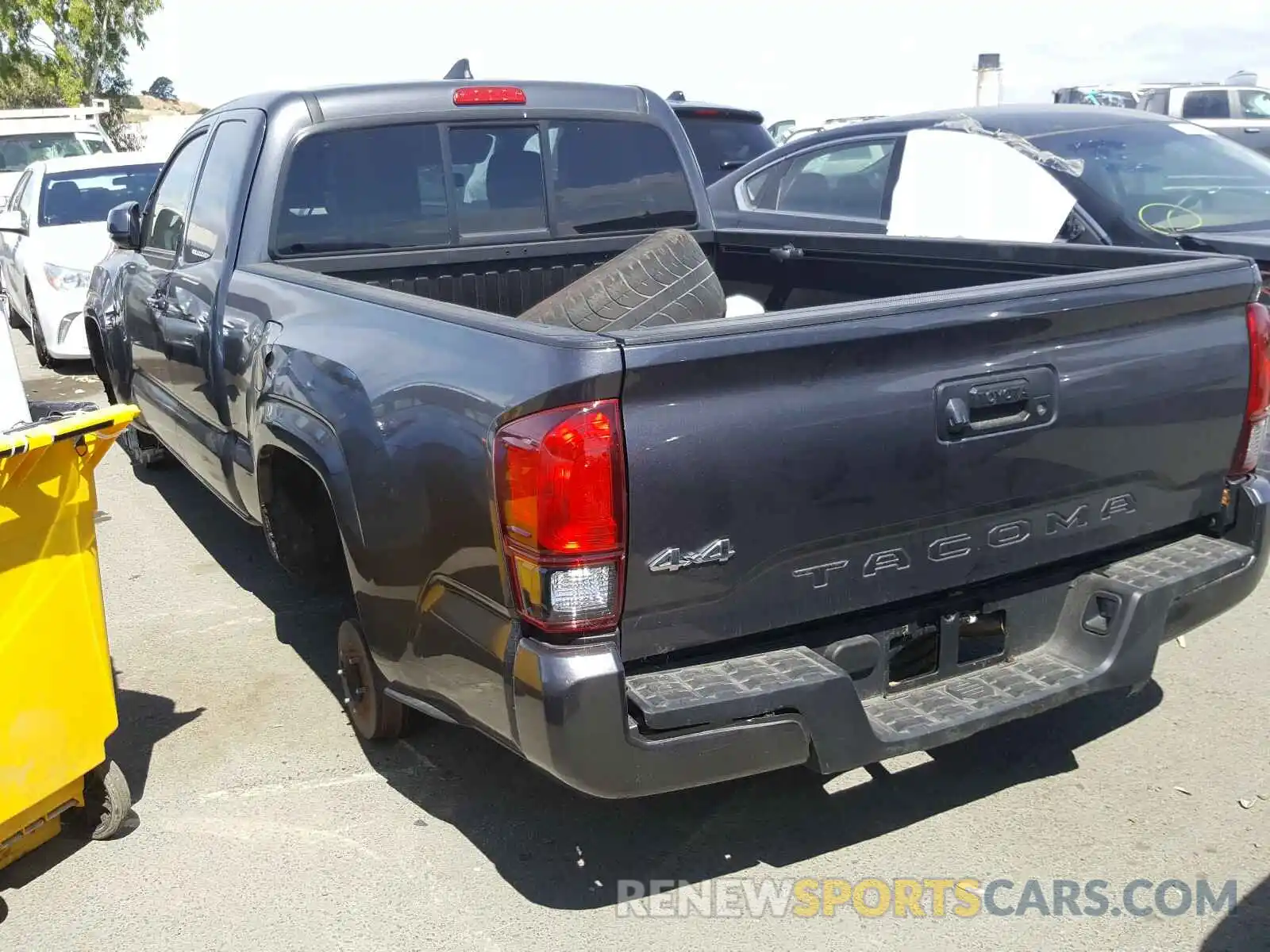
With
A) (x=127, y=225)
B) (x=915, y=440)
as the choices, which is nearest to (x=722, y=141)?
(x=127, y=225)

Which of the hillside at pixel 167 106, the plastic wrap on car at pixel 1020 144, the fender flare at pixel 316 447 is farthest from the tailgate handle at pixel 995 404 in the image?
the hillside at pixel 167 106

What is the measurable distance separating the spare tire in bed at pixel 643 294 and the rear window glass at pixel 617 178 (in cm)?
99

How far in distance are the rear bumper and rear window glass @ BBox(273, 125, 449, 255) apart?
89.4 inches

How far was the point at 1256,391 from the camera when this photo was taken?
322 centimetres

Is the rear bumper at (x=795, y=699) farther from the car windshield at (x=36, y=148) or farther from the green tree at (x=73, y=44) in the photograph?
the green tree at (x=73, y=44)

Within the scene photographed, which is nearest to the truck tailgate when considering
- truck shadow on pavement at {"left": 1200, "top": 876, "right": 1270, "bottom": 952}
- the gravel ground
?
the gravel ground

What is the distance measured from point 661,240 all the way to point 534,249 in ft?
3.19

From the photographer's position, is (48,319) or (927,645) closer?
(927,645)

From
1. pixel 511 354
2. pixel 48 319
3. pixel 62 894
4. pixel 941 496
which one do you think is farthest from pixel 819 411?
pixel 48 319

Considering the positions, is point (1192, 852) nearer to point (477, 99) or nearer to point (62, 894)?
point (62, 894)

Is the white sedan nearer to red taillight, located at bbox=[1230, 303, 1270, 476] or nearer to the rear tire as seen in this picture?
the rear tire

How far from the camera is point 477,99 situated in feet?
14.8

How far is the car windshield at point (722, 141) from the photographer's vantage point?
11047mm

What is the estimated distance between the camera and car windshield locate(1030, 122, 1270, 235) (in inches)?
232
